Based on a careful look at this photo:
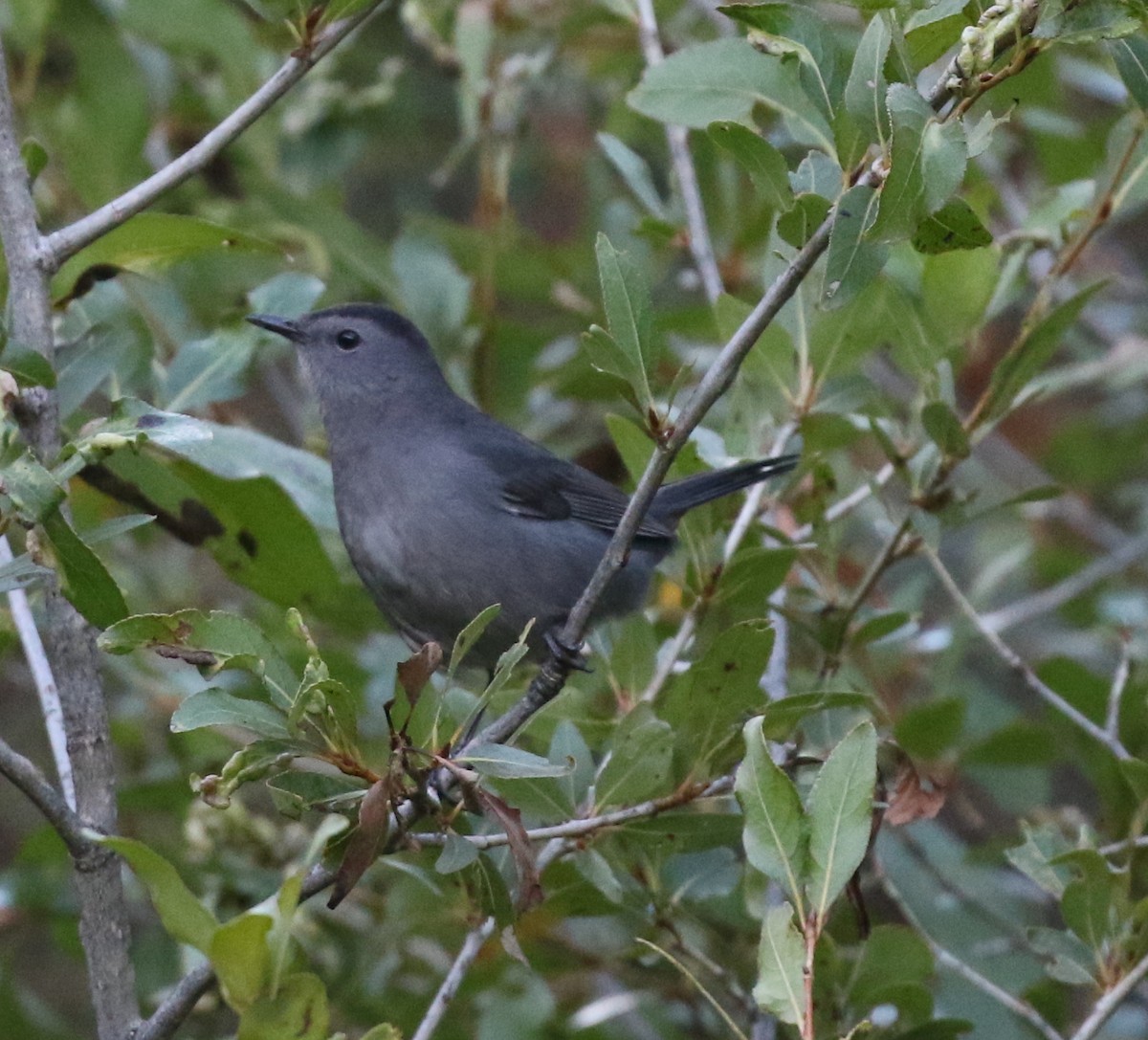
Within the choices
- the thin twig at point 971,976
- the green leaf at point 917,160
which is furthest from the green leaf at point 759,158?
the thin twig at point 971,976

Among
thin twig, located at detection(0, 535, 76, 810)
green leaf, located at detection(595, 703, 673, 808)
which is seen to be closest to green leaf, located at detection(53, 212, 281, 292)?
thin twig, located at detection(0, 535, 76, 810)

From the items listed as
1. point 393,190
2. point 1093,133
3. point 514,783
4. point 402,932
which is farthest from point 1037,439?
point 514,783

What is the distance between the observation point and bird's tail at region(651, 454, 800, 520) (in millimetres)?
3918

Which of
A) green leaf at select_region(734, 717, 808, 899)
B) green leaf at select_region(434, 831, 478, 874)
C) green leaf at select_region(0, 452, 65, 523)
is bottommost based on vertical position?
green leaf at select_region(434, 831, 478, 874)

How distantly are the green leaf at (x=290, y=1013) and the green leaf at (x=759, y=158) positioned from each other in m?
1.52

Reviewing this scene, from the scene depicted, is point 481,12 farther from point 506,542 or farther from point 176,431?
point 176,431

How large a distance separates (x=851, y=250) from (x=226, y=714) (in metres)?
1.21

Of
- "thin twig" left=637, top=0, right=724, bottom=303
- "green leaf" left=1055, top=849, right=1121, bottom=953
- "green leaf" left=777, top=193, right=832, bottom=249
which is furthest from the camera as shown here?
"thin twig" left=637, top=0, right=724, bottom=303

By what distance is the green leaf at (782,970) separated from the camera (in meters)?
2.43

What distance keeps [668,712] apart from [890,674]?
2482mm

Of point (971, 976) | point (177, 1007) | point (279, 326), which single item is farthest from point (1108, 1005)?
point (279, 326)

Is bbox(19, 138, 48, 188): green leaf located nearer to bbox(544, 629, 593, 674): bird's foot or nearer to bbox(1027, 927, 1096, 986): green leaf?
bbox(544, 629, 593, 674): bird's foot

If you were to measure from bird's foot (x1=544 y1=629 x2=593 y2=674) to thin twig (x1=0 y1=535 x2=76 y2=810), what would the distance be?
37.8 inches

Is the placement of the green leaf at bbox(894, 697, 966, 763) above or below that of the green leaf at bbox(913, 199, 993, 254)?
below
